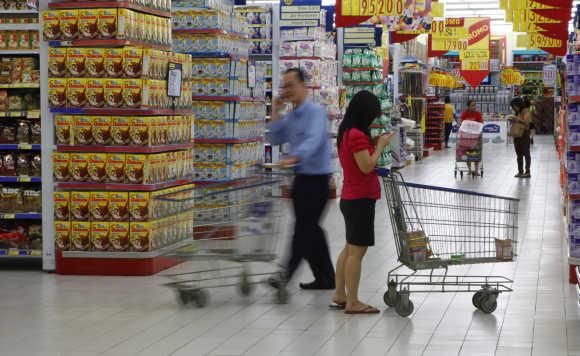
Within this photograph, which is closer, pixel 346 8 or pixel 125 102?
pixel 125 102

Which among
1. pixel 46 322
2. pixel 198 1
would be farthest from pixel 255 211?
pixel 198 1

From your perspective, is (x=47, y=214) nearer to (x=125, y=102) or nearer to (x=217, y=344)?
(x=125, y=102)

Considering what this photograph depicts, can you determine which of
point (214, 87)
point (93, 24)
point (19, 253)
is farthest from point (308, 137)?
point (214, 87)

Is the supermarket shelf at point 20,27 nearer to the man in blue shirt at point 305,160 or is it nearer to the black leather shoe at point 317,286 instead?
the man in blue shirt at point 305,160

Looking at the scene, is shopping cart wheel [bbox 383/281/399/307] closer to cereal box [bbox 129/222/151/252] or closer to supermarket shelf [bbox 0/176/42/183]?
cereal box [bbox 129/222/151/252]

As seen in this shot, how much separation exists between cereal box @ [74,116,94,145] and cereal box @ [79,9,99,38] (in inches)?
26.5

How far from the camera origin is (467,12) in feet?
131

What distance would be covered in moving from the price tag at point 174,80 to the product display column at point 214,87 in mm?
1915

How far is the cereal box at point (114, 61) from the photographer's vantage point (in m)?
7.99

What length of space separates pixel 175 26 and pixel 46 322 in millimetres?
4857

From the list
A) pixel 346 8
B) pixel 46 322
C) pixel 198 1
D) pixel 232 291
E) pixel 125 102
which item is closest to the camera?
pixel 46 322

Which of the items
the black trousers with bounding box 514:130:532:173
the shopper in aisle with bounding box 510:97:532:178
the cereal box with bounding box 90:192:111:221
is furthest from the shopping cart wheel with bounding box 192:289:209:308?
the black trousers with bounding box 514:130:532:173

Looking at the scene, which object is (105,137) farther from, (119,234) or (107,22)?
(107,22)

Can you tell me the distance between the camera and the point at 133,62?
7.97 metres
